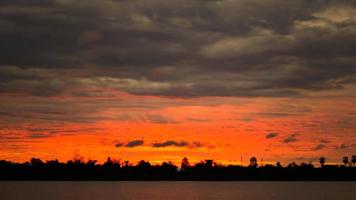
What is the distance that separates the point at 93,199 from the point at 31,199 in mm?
18285

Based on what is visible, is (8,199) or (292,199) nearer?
(8,199)

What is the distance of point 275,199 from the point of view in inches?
6988

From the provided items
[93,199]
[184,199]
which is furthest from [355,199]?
[93,199]

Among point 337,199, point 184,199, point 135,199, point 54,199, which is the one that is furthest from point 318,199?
point 54,199

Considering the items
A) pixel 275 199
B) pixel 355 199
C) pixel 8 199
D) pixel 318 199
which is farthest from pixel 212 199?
pixel 8 199

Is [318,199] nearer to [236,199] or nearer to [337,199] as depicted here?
[337,199]

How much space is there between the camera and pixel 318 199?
177250mm

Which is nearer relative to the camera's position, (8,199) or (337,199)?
(8,199)

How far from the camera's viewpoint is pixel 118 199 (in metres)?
173

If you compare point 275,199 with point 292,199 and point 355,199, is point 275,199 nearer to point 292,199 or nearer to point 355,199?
point 292,199

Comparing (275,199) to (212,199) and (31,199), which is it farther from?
(31,199)

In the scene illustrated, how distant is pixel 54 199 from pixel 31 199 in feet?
24.4

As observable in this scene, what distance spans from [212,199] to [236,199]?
8.33 m

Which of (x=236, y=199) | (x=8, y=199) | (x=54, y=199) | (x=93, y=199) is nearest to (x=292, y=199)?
(x=236, y=199)
